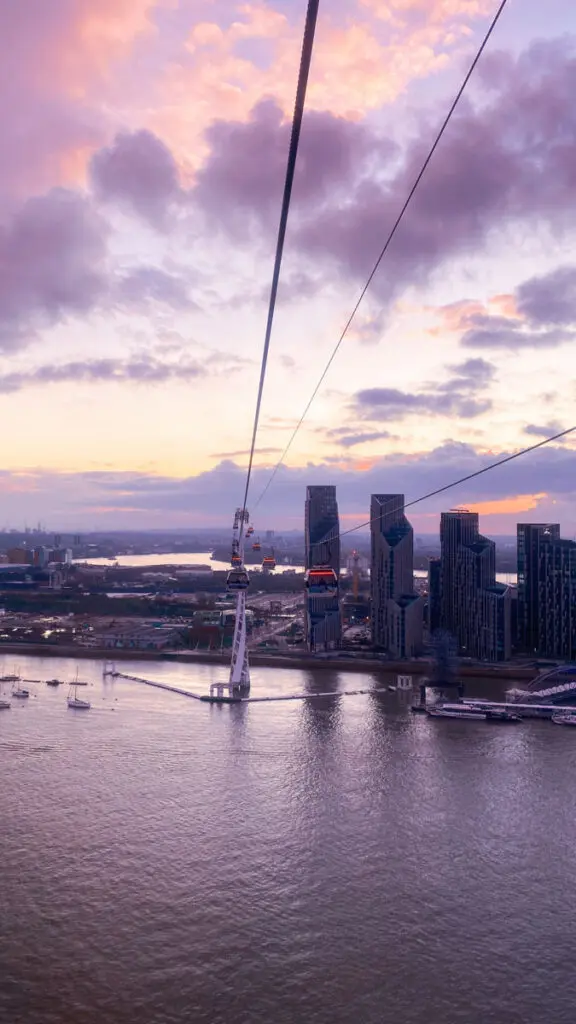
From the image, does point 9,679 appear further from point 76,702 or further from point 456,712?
point 456,712

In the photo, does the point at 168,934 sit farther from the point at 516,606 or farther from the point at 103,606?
the point at 103,606

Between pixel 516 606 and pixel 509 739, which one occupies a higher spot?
pixel 516 606

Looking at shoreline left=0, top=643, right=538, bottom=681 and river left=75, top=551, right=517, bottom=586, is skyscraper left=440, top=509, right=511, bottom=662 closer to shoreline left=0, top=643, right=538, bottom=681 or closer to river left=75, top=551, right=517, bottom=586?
shoreline left=0, top=643, right=538, bottom=681

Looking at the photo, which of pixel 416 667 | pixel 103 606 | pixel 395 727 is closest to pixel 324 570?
pixel 395 727

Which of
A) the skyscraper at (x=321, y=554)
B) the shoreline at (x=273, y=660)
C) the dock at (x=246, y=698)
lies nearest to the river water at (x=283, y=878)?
the dock at (x=246, y=698)

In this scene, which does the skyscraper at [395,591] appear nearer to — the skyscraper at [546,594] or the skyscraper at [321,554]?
the skyscraper at [321,554]

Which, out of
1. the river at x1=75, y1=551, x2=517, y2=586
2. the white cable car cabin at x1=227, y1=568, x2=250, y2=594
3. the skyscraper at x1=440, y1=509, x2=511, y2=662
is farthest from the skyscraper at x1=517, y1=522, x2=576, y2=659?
the river at x1=75, y1=551, x2=517, y2=586
